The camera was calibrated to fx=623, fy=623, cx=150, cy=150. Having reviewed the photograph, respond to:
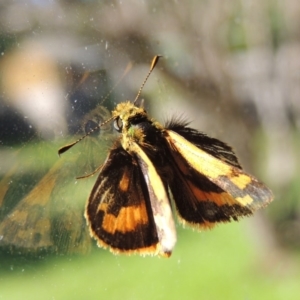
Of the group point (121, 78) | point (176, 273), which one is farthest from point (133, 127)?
point (176, 273)

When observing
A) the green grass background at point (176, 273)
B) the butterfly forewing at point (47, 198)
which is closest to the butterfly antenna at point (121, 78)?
the butterfly forewing at point (47, 198)

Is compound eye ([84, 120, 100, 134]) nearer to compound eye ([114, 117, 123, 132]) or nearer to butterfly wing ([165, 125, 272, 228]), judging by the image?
compound eye ([114, 117, 123, 132])

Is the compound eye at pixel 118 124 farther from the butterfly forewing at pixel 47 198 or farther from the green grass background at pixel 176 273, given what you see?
the green grass background at pixel 176 273

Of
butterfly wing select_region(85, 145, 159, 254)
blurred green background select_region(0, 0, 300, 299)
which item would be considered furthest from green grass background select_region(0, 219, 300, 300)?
butterfly wing select_region(85, 145, 159, 254)

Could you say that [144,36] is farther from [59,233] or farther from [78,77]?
[59,233]

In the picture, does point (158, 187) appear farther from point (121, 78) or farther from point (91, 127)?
point (121, 78)
